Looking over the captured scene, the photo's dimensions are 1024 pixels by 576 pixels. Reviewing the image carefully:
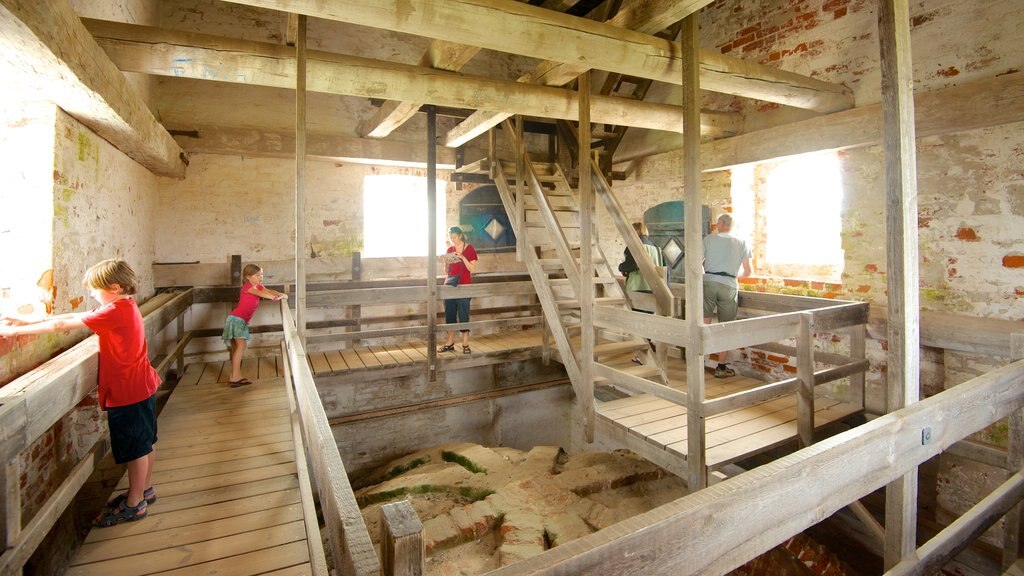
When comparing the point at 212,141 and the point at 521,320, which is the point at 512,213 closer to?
the point at 521,320

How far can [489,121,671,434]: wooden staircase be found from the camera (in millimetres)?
4512

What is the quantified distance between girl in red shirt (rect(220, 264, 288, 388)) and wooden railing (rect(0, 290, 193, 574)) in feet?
6.93

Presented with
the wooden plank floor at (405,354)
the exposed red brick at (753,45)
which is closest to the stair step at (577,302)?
the wooden plank floor at (405,354)

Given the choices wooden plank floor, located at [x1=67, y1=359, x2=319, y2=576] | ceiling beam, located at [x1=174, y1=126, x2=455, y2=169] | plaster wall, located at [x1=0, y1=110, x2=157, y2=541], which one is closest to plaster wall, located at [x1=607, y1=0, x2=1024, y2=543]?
ceiling beam, located at [x1=174, y1=126, x2=455, y2=169]

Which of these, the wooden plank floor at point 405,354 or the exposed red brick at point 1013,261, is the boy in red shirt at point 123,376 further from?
the exposed red brick at point 1013,261

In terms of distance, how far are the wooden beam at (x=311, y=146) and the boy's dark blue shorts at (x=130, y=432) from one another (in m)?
4.29

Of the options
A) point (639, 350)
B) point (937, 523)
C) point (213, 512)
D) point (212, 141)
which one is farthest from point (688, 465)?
point (212, 141)

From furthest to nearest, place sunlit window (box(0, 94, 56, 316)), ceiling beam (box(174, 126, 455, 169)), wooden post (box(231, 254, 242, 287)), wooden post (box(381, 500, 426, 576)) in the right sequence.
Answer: wooden post (box(231, 254, 242, 287)), ceiling beam (box(174, 126, 455, 169)), sunlit window (box(0, 94, 56, 316)), wooden post (box(381, 500, 426, 576))

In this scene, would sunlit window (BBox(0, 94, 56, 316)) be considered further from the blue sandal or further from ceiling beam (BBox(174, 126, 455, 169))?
ceiling beam (BBox(174, 126, 455, 169))

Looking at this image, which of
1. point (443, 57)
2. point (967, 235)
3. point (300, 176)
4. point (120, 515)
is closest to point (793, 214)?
point (967, 235)

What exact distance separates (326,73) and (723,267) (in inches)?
162

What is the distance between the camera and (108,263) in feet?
8.45

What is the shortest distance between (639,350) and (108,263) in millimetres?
4187

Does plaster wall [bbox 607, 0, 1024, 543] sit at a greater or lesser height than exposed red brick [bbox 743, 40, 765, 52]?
lesser
